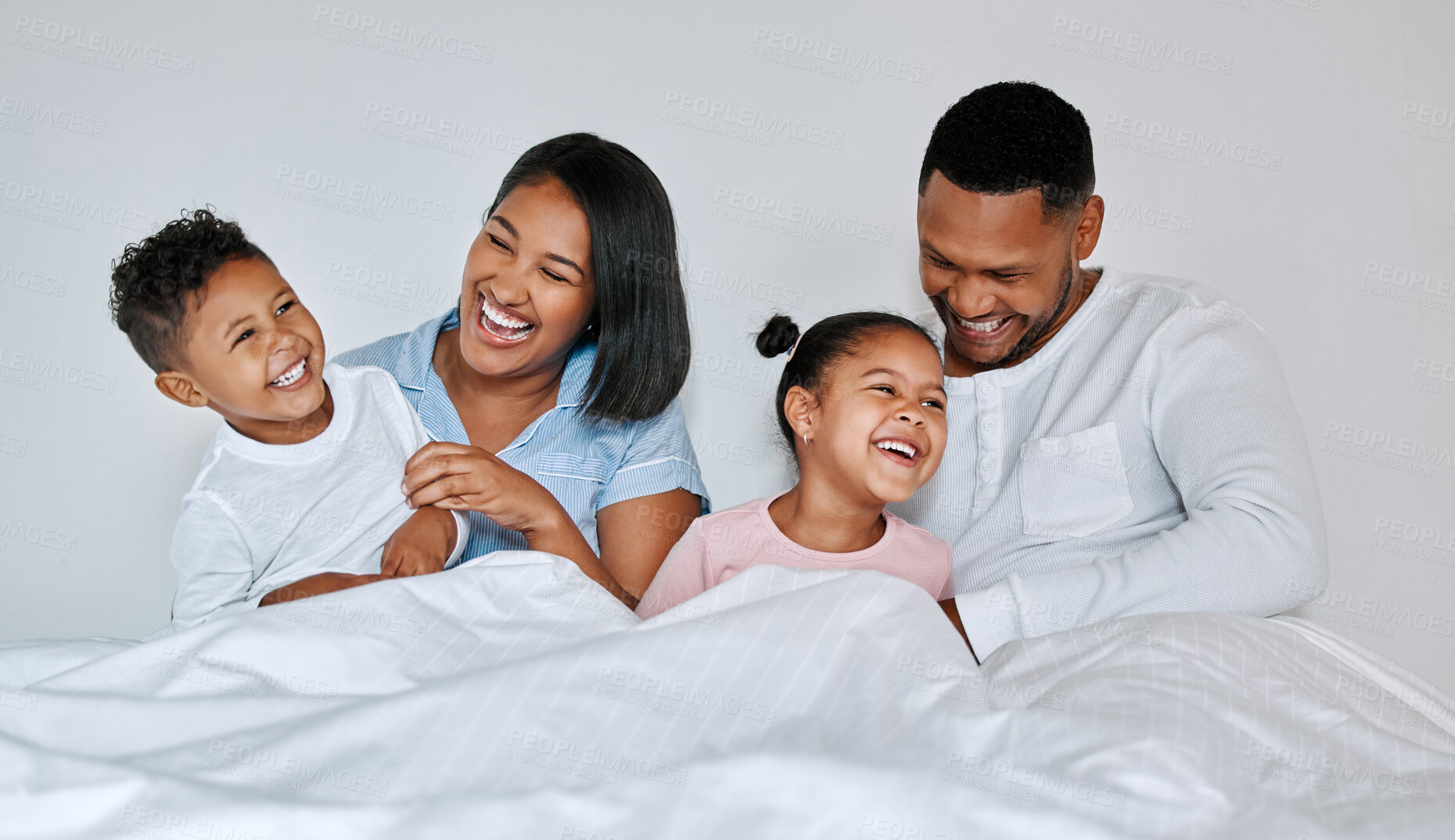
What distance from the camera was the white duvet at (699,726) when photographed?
0.99 metres

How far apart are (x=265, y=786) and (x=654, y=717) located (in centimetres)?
38

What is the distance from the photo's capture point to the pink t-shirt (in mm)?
1807

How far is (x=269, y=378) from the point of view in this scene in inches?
64.3

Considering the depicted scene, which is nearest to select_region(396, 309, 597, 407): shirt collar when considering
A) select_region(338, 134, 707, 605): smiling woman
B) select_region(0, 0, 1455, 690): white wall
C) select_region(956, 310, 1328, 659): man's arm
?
select_region(338, 134, 707, 605): smiling woman

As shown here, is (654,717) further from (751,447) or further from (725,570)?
(751,447)

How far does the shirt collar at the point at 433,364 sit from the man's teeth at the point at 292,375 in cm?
36

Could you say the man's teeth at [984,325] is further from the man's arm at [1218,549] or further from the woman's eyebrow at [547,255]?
the woman's eyebrow at [547,255]

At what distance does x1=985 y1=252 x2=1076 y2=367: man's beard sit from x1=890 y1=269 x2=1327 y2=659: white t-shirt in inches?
1.1

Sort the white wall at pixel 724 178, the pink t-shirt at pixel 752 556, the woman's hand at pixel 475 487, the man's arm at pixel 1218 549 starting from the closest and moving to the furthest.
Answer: the man's arm at pixel 1218 549
the woman's hand at pixel 475 487
the pink t-shirt at pixel 752 556
the white wall at pixel 724 178

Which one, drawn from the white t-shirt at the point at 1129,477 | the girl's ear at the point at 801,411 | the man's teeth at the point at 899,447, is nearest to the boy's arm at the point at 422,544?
the girl's ear at the point at 801,411

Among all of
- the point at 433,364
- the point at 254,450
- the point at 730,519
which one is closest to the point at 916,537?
the point at 730,519

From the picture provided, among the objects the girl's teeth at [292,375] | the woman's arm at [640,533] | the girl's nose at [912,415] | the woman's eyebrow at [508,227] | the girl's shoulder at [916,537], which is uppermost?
the woman's eyebrow at [508,227]

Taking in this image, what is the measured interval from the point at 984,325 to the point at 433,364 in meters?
1.05

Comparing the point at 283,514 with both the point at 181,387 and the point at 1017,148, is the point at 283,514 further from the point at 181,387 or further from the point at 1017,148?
the point at 1017,148
